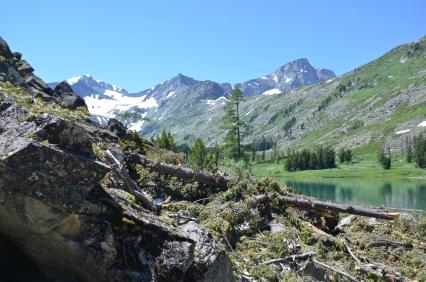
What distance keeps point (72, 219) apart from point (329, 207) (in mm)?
13394

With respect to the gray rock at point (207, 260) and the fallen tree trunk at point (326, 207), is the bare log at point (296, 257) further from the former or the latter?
the fallen tree trunk at point (326, 207)

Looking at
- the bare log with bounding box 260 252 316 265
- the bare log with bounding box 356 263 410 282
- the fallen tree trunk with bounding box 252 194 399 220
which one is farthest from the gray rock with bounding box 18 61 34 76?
the bare log with bounding box 356 263 410 282

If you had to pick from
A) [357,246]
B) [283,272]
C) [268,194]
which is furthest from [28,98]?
[357,246]

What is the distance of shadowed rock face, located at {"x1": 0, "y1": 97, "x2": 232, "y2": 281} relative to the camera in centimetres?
804

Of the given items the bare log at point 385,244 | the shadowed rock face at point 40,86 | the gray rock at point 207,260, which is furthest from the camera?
the shadowed rock face at point 40,86

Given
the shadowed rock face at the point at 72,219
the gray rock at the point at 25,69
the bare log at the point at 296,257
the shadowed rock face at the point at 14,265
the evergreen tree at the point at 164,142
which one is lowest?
the bare log at the point at 296,257

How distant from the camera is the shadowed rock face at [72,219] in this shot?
8.04 meters

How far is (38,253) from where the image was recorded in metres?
8.98

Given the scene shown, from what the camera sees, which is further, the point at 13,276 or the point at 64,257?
the point at 13,276

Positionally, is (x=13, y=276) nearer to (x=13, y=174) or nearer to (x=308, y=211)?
(x=13, y=174)

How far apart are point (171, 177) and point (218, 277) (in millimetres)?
9179

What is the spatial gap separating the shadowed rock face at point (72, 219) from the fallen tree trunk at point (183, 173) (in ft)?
30.0

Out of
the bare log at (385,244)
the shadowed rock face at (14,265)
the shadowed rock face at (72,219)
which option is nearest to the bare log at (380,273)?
the bare log at (385,244)

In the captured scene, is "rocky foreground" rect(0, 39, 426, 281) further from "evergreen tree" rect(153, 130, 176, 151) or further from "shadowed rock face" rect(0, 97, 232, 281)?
"evergreen tree" rect(153, 130, 176, 151)
